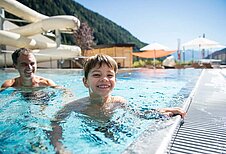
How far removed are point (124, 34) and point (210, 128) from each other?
71822mm

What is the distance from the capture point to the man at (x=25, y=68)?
3396mm

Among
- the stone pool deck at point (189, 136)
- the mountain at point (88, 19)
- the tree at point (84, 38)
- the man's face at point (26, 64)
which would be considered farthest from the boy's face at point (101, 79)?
the mountain at point (88, 19)

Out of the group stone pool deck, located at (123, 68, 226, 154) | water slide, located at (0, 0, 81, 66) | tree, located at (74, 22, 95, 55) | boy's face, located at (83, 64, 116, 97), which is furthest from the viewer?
tree, located at (74, 22, 95, 55)

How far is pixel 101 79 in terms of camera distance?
2.20m

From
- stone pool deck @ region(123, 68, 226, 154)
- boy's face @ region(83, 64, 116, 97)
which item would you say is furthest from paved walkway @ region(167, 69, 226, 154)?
boy's face @ region(83, 64, 116, 97)

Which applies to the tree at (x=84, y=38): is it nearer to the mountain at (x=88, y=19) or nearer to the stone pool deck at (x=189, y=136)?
the mountain at (x=88, y=19)

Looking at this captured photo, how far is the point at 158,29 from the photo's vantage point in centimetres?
4491

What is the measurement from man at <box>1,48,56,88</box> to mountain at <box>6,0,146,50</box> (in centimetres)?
4380

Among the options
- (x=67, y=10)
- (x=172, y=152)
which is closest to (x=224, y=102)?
(x=172, y=152)

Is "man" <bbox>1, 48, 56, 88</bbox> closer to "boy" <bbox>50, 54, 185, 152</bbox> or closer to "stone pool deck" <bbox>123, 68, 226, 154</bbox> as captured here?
"boy" <bbox>50, 54, 185, 152</bbox>

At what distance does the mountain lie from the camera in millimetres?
49531

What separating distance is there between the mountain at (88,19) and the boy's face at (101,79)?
45672 millimetres

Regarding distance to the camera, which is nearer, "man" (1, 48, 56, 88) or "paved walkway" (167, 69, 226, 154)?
Answer: "paved walkway" (167, 69, 226, 154)

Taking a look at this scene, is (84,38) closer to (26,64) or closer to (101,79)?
(26,64)
